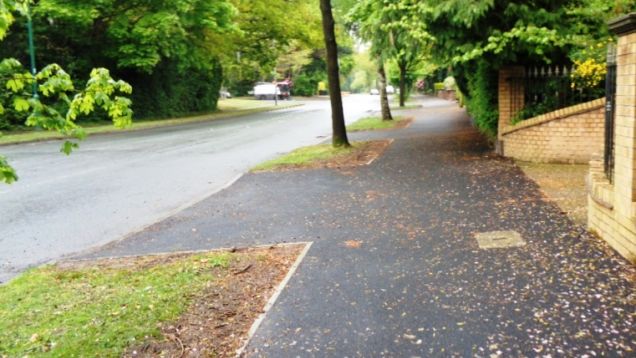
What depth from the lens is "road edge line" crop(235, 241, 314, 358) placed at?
14.3 ft

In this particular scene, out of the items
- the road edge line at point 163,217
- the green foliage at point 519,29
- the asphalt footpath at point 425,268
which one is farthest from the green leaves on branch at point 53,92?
the green foliage at point 519,29

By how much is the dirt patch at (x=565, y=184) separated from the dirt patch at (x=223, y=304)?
344 centimetres

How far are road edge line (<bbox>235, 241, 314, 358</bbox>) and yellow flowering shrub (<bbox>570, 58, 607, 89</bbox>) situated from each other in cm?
732

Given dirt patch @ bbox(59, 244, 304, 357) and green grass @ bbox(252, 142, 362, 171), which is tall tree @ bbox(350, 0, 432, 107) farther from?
dirt patch @ bbox(59, 244, 304, 357)

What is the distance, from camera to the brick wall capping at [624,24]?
515cm

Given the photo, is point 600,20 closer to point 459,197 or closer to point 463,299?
point 459,197

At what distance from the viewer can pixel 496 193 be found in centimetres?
895

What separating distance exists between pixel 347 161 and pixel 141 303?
8782 mm

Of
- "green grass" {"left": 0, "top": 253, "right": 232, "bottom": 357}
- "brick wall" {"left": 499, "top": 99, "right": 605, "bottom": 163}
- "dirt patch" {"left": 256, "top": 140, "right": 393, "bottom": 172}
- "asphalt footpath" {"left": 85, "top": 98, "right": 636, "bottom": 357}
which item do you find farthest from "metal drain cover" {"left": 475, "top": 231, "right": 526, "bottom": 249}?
"dirt patch" {"left": 256, "top": 140, "right": 393, "bottom": 172}

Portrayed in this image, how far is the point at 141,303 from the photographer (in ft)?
17.1

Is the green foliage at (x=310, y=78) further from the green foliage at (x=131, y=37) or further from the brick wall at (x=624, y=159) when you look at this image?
the brick wall at (x=624, y=159)

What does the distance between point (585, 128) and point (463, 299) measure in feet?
24.4

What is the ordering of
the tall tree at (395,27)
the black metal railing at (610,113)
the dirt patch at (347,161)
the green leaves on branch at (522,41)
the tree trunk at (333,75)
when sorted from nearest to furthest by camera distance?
1. the black metal railing at (610,113)
2. the green leaves on branch at (522,41)
3. the tall tree at (395,27)
4. the dirt patch at (347,161)
5. the tree trunk at (333,75)

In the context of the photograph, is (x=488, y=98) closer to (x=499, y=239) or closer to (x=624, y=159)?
(x=499, y=239)
